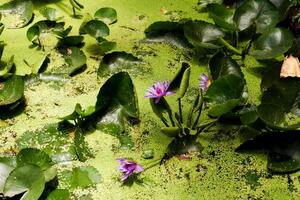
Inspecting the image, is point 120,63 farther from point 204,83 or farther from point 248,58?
point 248,58

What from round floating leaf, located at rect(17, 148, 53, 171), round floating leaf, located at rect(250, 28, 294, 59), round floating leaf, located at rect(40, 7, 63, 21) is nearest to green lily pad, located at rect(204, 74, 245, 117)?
round floating leaf, located at rect(250, 28, 294, 59)

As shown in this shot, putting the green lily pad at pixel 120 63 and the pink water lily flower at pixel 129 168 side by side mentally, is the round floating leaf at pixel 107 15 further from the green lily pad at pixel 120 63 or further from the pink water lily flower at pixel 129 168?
the pink water lily flower at pixel 129 168

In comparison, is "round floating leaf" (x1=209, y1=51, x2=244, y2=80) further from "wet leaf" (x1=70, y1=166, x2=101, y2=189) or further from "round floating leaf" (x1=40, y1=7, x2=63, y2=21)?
"round floating leaf" (x1=40, y1=7, x2=63, y2=21)

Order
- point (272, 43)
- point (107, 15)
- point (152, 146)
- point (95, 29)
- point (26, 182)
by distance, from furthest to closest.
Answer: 1. point (107, 15)
2. point (95, 29)
3. point (272, 43)
4. point (152, 146)
5. point (26, 182)

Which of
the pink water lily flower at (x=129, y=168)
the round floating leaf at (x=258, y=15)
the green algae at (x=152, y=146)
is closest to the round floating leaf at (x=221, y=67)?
the green algae at (x=152, y=146)

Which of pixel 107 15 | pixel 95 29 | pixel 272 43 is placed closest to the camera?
pixel 272 43

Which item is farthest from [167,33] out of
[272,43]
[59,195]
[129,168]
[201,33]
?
[59,195]

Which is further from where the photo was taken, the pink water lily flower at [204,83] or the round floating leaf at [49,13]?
the round floating leaf at [49,13]
